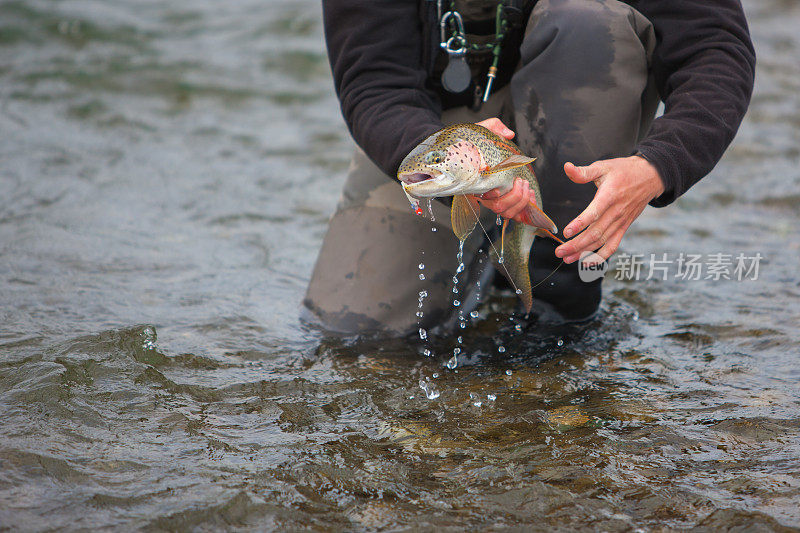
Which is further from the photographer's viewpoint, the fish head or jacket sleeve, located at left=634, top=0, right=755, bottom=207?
jacket sleeve, located at left=634, top=0, right=755, bottom=207

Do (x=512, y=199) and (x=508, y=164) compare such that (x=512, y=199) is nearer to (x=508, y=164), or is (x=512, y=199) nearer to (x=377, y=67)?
(x=508, y=164)

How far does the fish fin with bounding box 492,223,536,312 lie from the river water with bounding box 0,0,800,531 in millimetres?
330

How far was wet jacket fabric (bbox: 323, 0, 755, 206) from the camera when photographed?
8.89ft

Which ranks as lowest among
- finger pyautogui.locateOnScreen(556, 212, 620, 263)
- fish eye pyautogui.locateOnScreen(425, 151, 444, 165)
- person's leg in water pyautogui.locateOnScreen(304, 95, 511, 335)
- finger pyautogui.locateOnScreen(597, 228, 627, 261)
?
person's leg in water pyautogui.locateOnScreen(304, 95, 511, 335)

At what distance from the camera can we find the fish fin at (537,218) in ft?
8.64

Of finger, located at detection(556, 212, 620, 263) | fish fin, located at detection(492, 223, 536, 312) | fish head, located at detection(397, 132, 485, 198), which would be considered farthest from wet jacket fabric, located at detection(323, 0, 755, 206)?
fish fin, located at detection(492, 223, 536, 312)

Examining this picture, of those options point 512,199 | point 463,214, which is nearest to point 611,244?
point 512,199

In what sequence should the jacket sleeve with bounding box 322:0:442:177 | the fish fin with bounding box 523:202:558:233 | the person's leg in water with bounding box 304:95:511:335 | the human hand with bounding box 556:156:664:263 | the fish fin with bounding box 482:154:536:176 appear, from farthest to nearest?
the person's leg in water with bounding box 304:95:511:335 → the jacket sleeve with bounding box 322:0:442:177 → the fish fin with bounding box 523:202:558:233 → the human hand with bounding box 556:156:664:263 → the fish fin with bounding box 482:154:536:176

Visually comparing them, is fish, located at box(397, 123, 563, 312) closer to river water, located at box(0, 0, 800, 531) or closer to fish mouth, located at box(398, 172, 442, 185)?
fish mouth, located at box(398, 172, 442, 185)

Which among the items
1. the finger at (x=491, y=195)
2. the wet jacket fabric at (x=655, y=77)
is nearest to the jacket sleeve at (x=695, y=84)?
the wet jacket fabric at (x=655, y=77)

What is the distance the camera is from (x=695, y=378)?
301cm

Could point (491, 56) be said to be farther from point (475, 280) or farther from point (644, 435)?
point (644, 435)

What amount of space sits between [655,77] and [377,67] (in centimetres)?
105

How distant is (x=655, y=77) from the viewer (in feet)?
10.1
